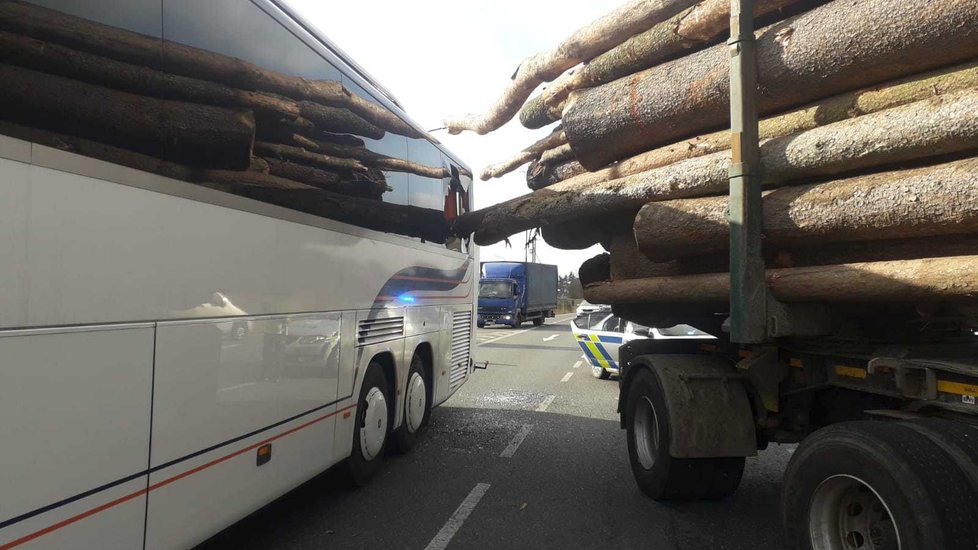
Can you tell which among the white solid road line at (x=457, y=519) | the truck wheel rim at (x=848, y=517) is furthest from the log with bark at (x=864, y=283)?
the white solid road line at (x=457, y=519)

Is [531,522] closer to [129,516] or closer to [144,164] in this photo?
[129,516]

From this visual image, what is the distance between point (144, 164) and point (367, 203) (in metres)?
2.58

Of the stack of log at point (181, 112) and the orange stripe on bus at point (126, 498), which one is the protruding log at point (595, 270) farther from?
the orange stripe on bus at point (126, 498)

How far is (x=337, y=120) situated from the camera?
462cm

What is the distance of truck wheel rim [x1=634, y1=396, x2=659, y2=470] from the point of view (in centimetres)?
526

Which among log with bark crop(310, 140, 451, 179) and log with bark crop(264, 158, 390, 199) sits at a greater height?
log with bark crop(310, 140, 451, 179)

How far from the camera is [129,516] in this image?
2.68 metres

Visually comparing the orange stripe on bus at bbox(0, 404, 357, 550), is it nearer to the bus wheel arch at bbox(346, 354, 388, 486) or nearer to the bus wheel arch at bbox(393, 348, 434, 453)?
the bus wheel arch at bbox(346, 354, 388, 486)

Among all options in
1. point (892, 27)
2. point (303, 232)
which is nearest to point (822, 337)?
point (892, 27)

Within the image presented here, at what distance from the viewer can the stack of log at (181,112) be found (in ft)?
7.55

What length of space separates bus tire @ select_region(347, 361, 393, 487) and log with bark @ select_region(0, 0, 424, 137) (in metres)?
2.51

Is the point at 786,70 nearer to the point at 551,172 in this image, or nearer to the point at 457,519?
the point at 551,172

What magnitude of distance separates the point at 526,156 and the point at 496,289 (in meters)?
23.8

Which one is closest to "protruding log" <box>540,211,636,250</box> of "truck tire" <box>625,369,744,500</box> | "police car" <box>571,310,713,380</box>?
"truck tire" <box>625,369,744,500</box>
